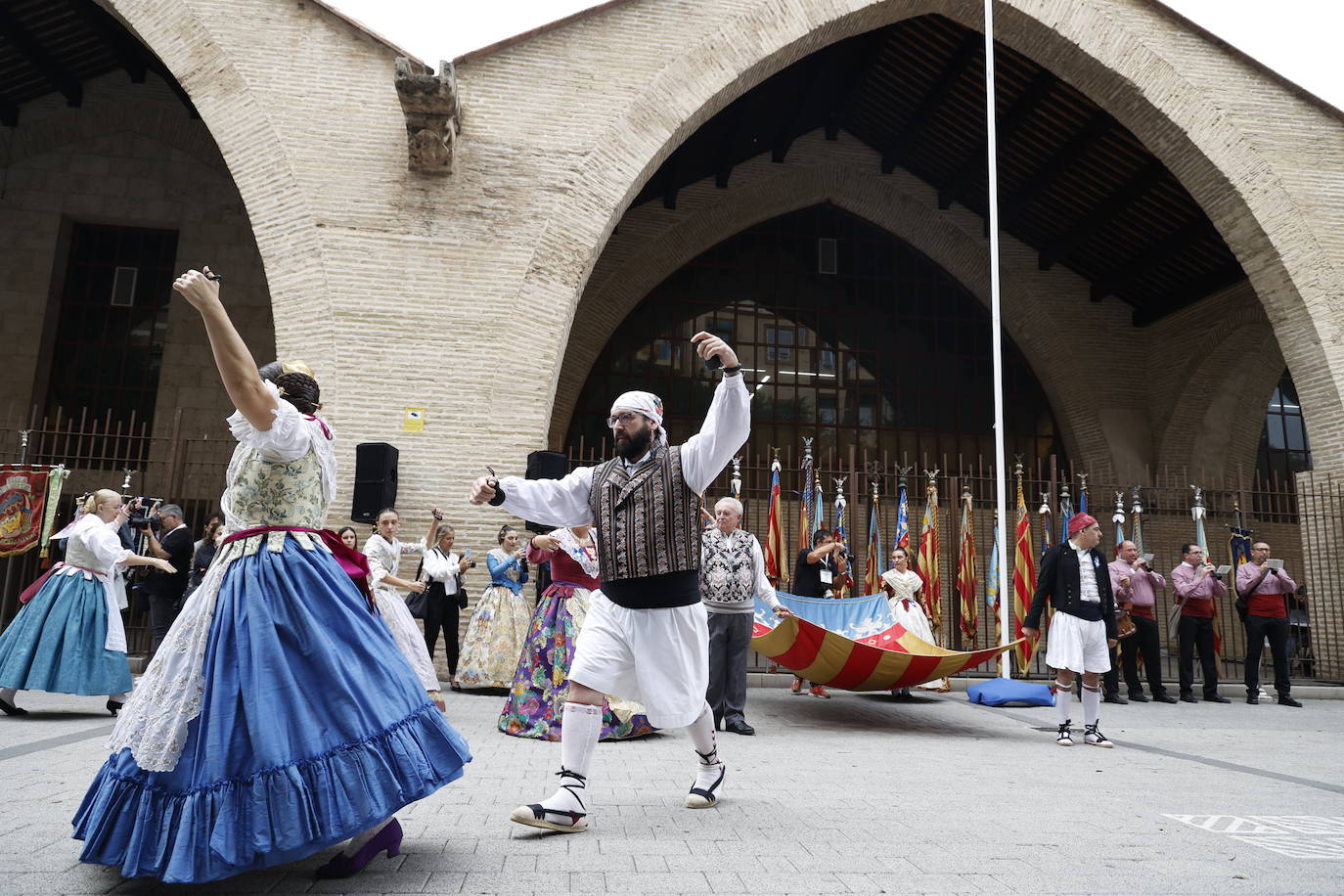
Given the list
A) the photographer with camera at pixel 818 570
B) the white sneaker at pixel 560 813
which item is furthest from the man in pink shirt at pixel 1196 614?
the white sneaker at pixel 560 813

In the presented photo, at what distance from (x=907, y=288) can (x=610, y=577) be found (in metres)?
16.5

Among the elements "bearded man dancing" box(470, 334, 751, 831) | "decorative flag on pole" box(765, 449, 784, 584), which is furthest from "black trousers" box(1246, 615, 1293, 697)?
"bearded man dancing" box(470, 334, 751, 831)

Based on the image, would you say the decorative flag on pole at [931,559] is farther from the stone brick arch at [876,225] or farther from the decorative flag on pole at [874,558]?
the stone brick arch at [876,225]

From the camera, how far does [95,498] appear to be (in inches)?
261

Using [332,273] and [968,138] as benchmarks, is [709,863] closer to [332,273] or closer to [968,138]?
[332,273]

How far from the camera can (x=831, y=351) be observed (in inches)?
722

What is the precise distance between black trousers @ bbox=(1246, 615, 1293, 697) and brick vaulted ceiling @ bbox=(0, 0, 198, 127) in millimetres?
17258

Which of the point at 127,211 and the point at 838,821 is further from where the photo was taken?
the point at 127,211

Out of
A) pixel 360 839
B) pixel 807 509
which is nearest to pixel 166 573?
pixel 360 839

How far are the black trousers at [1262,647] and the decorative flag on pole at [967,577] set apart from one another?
2.93 metres

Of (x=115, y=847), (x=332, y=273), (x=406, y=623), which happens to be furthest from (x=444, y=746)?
(x=332, y=273)

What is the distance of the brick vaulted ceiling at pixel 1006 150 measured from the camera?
14742mm

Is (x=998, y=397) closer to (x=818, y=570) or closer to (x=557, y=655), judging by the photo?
(x=818, y=570)

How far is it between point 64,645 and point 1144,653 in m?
10.1
